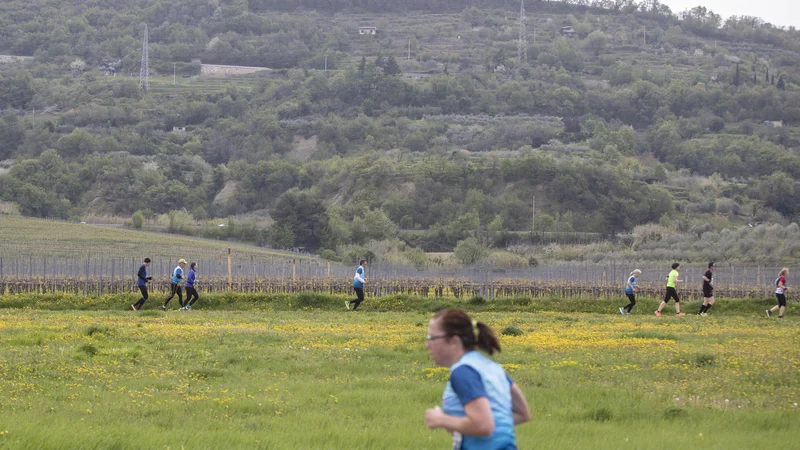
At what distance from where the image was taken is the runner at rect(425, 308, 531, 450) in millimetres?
6445

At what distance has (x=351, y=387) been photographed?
13.3 m

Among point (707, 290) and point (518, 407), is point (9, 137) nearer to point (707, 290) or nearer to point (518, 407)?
point (707, 290)

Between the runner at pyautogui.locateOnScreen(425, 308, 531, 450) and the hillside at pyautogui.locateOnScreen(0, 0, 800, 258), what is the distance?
74.2m

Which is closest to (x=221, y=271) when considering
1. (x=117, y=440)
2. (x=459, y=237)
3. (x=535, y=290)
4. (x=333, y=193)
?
(x=535, y=290)

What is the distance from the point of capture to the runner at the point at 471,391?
6445 mm

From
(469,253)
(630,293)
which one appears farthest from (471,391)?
(469,253)

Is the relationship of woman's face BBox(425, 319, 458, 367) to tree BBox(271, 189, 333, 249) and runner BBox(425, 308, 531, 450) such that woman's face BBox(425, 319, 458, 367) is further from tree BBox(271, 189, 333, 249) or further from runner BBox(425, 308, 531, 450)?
tree BBox(271, 189, 333, 249)

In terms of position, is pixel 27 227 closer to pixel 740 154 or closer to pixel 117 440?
pixel 117 440

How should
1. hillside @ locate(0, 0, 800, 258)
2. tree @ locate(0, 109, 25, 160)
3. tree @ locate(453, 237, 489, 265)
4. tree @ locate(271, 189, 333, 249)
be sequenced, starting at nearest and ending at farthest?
tree @ locate(453, 237, 489, 265)
tree @ locate(271, 189, 333, 249)
hillside @ locate(0, 0, 800, 258)
tree @ locate(0, 109, 25, 160)

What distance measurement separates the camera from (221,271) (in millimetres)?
54906

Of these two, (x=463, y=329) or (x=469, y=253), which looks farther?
(x=469, y=253)

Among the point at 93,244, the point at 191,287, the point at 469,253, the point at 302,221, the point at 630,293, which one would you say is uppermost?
the point at 630,293

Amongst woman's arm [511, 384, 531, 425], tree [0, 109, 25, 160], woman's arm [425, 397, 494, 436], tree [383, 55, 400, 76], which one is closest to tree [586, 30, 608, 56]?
tree [383, 55, 400, 76]

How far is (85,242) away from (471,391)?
221ft
